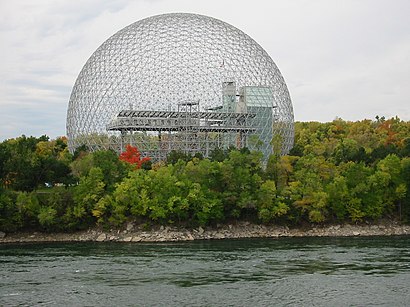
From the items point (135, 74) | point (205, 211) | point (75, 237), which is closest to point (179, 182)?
point (205, 211)

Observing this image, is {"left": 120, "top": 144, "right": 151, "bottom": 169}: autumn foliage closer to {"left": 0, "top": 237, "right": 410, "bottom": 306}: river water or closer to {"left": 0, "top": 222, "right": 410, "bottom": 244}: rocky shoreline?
{"left": 0, "top": 222, "right": 410, "bottom": 244}: rocky shoreline

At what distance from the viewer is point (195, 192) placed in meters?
45.8

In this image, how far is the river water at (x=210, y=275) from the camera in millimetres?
24484

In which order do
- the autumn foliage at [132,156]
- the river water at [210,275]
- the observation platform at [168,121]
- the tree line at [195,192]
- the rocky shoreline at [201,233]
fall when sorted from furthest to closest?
the observation platform at [168,121], the autumn foliage at [132,156], the tree line at [195,192], the rocky shoreline at [201,233], the river water at [210,275]

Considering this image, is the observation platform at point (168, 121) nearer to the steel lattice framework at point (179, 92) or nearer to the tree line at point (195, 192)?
the steel lattice framework at point (179, 92)

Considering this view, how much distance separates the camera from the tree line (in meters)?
45.2

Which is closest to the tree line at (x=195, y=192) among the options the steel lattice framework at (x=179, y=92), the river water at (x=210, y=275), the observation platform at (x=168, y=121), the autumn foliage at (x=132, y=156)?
the autumn foliage at (x=132, y=156)

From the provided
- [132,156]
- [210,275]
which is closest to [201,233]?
[132,156]

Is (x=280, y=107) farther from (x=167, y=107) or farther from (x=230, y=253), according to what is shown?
(x=230, y=253)

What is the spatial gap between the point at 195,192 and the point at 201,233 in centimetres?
297

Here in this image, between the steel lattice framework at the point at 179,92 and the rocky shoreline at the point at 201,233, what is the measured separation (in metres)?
16.5

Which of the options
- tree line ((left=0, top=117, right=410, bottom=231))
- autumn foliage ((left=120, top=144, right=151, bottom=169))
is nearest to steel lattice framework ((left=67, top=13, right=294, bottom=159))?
autumn foliage ((left=120, top=144, right=151, bottom=169))

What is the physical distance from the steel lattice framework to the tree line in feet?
27.3

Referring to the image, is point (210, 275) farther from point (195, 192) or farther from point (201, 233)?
point (195, 192)
